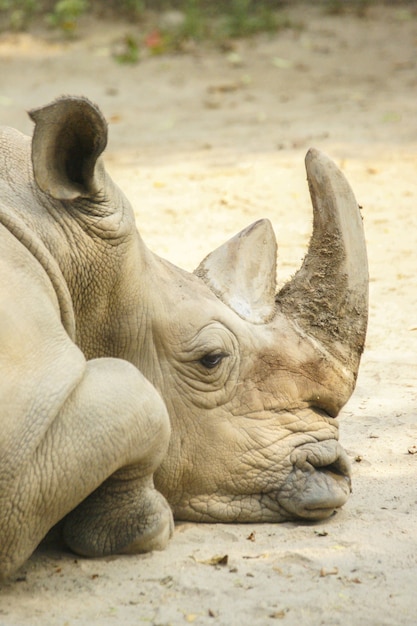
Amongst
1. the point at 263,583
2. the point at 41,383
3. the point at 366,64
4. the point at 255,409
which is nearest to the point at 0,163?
the point at 41,383

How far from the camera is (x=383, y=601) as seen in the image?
3.41 meters

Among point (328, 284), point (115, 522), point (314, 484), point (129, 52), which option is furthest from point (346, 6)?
point (115, 522)

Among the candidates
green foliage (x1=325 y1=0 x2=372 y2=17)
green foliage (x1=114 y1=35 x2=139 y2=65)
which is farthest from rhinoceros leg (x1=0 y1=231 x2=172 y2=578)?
green foliage (x1=325 y1=0 x2=372 y2=17)

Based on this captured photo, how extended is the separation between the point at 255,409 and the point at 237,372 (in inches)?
5.4

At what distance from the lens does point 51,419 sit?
3326mm

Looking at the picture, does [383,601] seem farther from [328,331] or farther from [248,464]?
[328,331]

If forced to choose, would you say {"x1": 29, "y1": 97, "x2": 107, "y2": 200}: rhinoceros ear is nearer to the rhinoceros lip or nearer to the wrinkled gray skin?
the wrinkled gray skin

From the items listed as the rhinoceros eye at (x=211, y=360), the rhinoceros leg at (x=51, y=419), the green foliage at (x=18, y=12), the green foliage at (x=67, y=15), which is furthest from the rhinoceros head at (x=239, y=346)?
the green foliage at (x=18, y=12)

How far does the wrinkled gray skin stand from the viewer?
3.39 meters

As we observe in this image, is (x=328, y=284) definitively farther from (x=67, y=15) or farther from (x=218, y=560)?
(x=67, y=15)

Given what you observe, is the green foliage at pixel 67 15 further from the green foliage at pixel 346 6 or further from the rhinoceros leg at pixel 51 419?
the rhinoceros leg at pixel 51 419

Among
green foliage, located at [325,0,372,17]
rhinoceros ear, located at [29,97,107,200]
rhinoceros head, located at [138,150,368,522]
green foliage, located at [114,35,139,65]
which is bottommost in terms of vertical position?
rhinoceros head, located at [138,150,368,522]

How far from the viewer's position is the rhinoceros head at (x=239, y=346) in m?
3.90

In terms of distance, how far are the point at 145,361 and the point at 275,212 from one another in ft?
13.2
